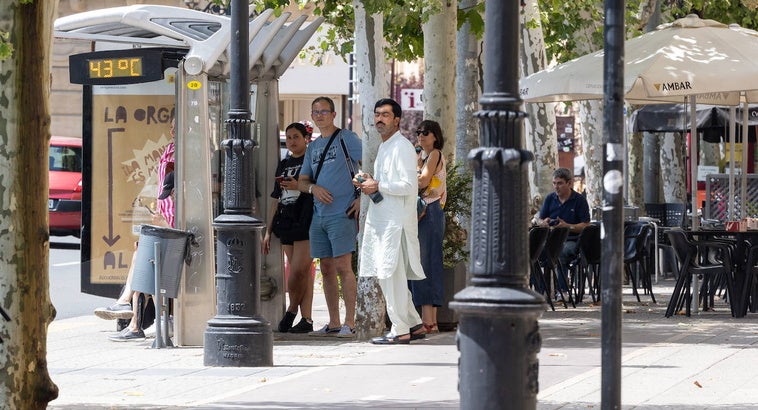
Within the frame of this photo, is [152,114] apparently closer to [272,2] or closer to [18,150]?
[272,2]

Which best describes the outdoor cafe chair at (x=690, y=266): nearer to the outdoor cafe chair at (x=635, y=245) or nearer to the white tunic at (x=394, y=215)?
the outdoor cafe chair at (x=635, y=245)

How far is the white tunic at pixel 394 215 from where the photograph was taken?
11.6 metres

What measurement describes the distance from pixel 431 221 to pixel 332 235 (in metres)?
0.84

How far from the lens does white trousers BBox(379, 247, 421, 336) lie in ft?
38.4

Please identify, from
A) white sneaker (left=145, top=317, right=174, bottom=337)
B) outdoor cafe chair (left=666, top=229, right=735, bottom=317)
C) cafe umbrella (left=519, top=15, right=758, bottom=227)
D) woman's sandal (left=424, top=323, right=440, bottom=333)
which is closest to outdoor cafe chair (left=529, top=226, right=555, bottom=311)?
outdoor cafe chair (left=666, top=229, right=735, bottom=317)

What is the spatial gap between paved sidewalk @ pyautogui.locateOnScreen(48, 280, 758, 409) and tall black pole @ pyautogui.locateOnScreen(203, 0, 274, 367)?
190 mm

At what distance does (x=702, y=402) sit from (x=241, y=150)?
157 inches

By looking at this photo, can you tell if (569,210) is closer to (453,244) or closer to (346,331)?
(453,244)

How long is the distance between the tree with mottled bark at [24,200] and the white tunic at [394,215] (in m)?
4.28

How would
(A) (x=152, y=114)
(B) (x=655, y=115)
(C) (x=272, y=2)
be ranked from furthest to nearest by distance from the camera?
(B) (x=655, y=115) < (C) (x=272, y=2) < (A) (x=152, y=114)

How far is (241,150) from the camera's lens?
10.9 meters

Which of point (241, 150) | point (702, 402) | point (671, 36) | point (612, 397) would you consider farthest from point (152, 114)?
point (612, 397)

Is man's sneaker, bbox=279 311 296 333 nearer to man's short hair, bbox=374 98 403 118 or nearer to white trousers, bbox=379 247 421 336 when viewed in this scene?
white trousers, bbox=379 247 421 336

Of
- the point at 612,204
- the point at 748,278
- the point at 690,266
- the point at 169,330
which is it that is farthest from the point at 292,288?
the point at 612,204
